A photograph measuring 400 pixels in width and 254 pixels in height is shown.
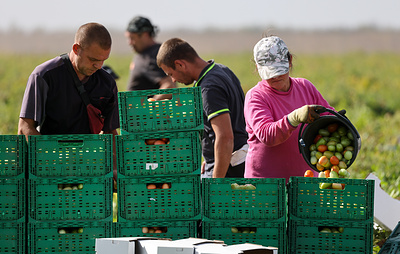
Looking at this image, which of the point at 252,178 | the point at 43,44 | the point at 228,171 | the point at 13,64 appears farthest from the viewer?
the point at 43,44

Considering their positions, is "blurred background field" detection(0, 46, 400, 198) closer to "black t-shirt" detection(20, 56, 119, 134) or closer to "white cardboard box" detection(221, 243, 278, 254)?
"black t-shirt" detection(20, 56, 119, 134)

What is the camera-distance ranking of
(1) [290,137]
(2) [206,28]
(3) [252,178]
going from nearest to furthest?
(3) [252,178], (1) [290,137], (2) [206,28]

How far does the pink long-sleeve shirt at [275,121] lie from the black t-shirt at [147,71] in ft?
11.3

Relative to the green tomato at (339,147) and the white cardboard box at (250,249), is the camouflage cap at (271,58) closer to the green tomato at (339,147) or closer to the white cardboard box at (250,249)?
the green tomato at (339,147)

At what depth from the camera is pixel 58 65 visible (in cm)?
516

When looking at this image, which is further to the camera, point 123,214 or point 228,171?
point 228,171

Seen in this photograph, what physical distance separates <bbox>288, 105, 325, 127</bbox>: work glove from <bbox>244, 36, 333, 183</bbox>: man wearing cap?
0.38 feet

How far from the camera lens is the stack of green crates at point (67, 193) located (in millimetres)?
4711

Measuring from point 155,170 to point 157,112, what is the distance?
407mm

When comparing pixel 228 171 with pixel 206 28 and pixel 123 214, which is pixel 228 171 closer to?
pixel 123 214

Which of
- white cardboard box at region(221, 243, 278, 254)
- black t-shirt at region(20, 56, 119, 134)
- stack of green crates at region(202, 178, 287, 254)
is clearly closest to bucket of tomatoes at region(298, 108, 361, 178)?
stack of green crates at region(202, 178, 287, 254)

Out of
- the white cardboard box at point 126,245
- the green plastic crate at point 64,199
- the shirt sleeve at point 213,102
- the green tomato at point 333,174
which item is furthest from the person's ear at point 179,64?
the white cardboard box at point 126,245

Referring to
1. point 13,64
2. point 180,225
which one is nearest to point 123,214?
point 180,225

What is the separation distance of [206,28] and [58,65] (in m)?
89.7
